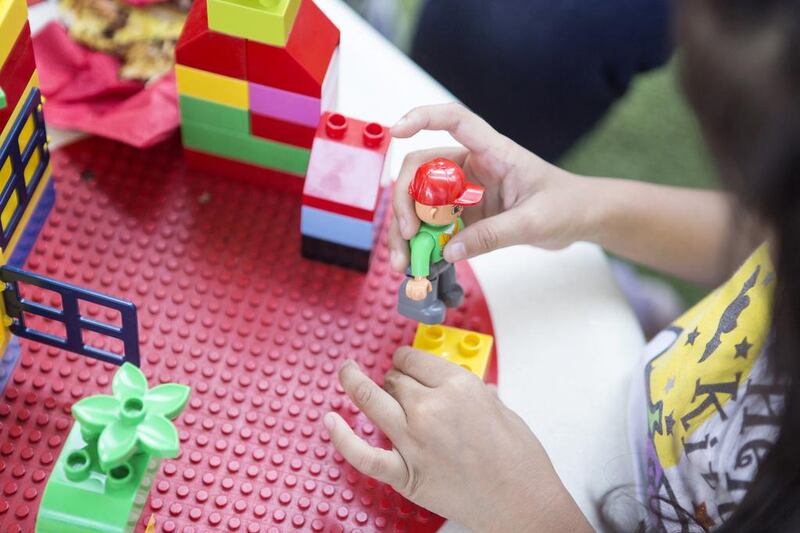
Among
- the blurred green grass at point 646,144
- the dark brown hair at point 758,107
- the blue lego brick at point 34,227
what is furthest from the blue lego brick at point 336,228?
the blurred green grass at point 646,144

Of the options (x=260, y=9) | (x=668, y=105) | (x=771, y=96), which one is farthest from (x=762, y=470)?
(x=668, y=105)

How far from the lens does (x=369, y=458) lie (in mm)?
696

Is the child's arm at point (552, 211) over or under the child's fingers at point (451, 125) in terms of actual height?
under

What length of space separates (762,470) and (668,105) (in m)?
1.22

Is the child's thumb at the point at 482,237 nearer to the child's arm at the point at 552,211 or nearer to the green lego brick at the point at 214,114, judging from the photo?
the child's arm at the point at 552,211

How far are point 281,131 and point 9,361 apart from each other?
294mm

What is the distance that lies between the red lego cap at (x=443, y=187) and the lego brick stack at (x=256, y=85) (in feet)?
0.49

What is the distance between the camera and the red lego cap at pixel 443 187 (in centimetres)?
71

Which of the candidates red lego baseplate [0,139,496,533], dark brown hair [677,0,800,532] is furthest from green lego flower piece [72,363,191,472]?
dark brown hair [677,0,800,532]

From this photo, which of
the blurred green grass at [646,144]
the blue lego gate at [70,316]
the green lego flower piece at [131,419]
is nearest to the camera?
the green lego flower piece at [131,419]

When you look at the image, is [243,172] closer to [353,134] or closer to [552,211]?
[353,134]

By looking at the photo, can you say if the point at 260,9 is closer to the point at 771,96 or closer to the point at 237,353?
the point at 237,353

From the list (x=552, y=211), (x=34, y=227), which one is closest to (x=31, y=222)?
(x=34, y=227)

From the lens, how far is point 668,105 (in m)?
1.69
